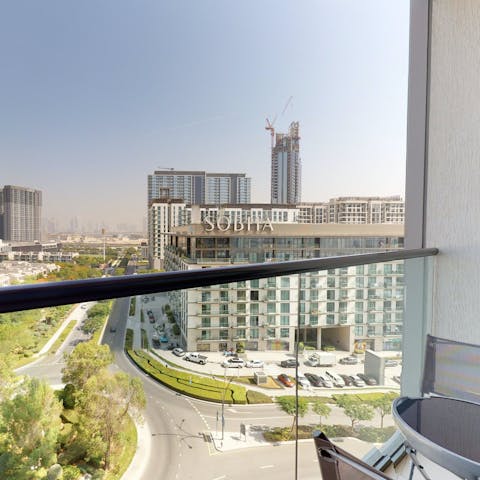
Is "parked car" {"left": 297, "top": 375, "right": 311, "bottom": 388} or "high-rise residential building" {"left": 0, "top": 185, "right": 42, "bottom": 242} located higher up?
"high-rise residential building" {"left": 0, "top": 185, "right": 42, "bottom": 242}

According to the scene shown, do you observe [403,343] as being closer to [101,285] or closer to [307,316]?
[307,316]

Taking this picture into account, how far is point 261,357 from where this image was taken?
1438 millimetres

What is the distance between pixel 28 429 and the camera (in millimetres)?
855

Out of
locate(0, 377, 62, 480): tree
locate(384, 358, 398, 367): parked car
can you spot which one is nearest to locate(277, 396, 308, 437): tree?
locate(384, 358, 398, 367): parked car

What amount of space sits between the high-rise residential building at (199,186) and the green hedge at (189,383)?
2124 centimetres

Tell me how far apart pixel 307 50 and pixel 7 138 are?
15.4 m

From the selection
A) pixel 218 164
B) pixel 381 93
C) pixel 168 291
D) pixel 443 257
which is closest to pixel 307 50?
pixel 381 93

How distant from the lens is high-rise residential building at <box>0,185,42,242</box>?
18453 millimetres

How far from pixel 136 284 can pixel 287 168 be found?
24.0 m

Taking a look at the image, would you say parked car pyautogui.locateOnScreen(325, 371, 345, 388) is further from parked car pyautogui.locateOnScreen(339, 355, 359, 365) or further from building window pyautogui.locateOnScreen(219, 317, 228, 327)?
building window pyautogui.locateOnScreen(219, 317, 228, 327)

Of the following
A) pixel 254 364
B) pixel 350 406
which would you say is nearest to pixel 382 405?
pixel 350 406

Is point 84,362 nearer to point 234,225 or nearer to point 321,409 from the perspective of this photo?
point 321,409

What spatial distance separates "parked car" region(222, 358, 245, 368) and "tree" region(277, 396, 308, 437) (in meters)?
0.27

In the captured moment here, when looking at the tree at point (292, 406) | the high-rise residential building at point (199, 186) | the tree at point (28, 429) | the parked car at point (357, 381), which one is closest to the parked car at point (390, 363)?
the parked car at point (357, 381)
